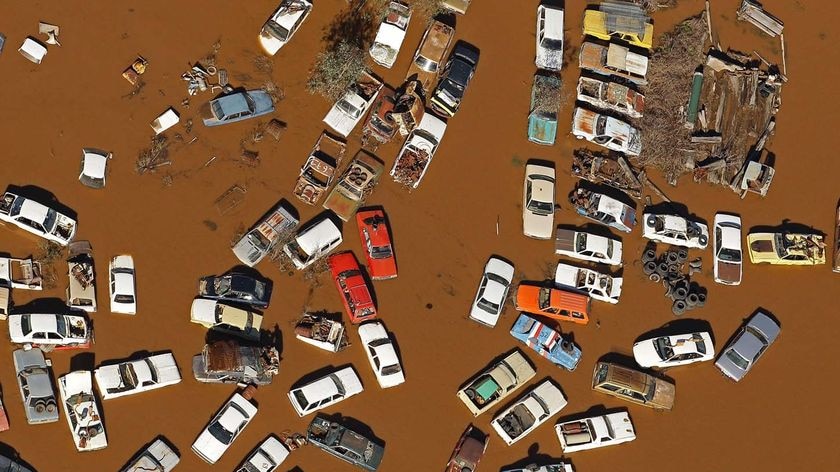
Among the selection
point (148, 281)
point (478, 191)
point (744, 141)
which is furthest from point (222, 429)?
point (744, 141)

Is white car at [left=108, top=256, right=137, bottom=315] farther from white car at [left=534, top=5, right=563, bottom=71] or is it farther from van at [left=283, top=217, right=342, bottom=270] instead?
white car at [left=534, top=5, right=563, bottom=71]

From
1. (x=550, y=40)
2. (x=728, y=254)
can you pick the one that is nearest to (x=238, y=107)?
(x=550, y=40)

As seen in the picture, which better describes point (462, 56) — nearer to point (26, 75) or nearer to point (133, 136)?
point (133, 136)

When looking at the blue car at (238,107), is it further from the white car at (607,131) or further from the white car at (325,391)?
the white car at (607,131)

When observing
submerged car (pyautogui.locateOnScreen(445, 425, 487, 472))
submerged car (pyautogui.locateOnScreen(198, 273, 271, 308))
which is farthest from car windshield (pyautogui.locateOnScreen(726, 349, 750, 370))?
submerged car (pyautogui.locateOnScreen(198, 273, 271, 308))

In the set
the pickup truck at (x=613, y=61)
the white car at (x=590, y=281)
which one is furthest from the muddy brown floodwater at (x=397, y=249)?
the pickup truck at (x=613, y=61)
